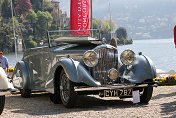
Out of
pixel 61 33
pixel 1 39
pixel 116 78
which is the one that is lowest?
pixel 1 39

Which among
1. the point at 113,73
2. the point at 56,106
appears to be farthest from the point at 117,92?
the point at 56,106

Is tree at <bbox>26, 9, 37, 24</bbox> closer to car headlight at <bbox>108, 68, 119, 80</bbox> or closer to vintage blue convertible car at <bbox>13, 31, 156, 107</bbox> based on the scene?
vintage blue convertible car at <bbox>13, 31, 156, 107</bbox>

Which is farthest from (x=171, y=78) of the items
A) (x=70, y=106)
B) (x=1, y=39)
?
(x=1, y=39)

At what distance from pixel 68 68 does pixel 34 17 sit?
145578mm

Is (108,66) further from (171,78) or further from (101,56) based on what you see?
(171,78)

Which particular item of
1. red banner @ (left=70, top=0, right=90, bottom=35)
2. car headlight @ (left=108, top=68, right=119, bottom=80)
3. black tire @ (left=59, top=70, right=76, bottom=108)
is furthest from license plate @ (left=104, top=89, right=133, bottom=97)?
red banner @ (left=70, top=0, right=90, bottom=35)

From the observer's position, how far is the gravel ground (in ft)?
24.7

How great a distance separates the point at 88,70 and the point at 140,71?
3.78 ft

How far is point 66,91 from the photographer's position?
8648mm

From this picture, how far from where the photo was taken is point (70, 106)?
8484mm

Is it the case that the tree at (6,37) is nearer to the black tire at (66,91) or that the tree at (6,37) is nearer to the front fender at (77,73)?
the black tire at (66,91)

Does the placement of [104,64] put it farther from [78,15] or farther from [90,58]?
[78,15]

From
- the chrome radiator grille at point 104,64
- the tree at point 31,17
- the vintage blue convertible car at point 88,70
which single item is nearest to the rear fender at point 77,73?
the vintage blue convertible car at point 88,70

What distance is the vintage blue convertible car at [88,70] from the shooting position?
834cm
